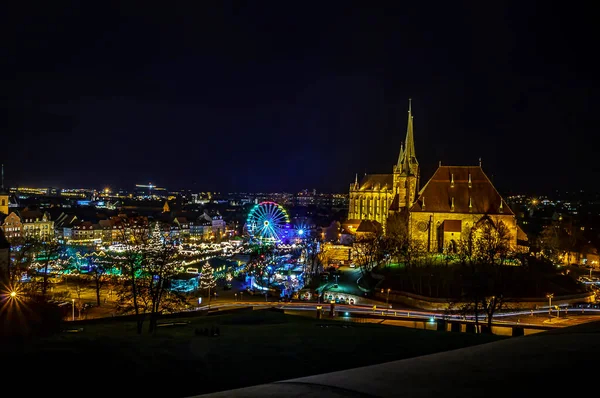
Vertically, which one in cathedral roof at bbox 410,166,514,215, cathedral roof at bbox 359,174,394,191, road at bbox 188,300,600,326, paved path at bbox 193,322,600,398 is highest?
cathedral roof at bbox 359,174,394,191

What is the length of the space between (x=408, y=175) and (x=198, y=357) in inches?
2484

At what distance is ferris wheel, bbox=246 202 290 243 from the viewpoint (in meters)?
87.0

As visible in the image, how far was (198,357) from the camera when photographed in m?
15.4

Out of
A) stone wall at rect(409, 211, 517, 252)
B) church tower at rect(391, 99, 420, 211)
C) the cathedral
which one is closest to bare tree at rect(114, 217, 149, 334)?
stone wall at rect(409, 211, 517, 252)

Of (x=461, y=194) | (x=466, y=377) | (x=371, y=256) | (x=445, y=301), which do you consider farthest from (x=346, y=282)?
(x=466, y=377)

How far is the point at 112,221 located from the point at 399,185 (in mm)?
80382

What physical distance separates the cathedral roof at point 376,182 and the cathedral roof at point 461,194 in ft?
85.7

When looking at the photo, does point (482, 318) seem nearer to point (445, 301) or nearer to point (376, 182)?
point (445, 301)

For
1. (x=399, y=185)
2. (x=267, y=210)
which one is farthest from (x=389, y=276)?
(x=267, y=210)

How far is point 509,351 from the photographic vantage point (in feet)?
38.9

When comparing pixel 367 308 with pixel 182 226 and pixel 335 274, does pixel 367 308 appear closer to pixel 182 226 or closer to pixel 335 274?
pixel 335 274

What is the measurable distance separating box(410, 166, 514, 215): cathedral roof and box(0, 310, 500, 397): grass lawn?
46.1 meters

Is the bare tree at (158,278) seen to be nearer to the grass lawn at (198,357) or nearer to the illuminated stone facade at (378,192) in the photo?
the grass lawn at (198,357)

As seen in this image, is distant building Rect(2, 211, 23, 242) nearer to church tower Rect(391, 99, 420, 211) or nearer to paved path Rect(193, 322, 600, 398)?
church tower Rect(391, 99, 420, 211)
